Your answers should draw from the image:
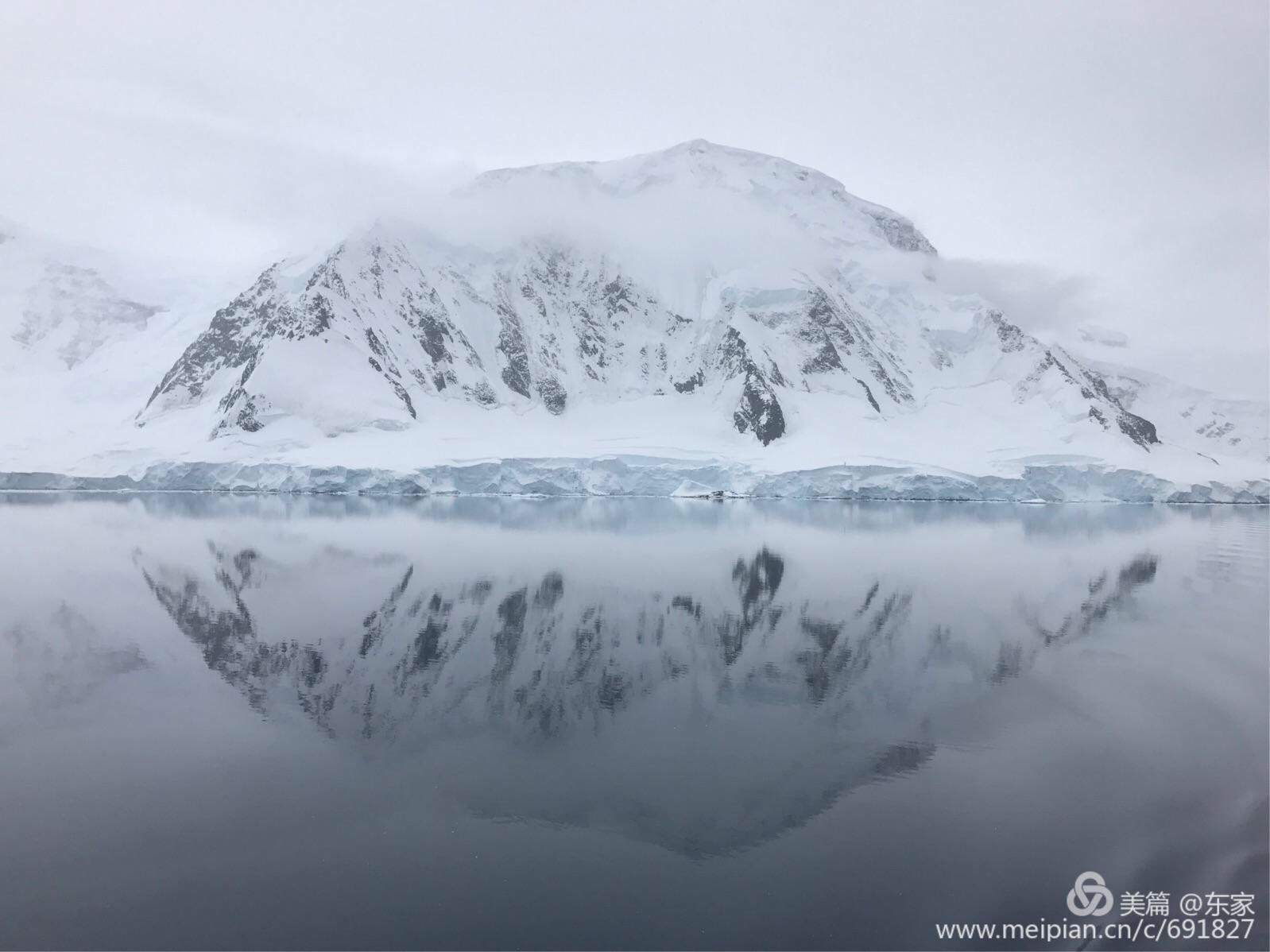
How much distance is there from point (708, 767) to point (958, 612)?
37.9 feet

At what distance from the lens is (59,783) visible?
9.30 metres

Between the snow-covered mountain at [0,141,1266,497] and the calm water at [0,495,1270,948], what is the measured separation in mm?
50296

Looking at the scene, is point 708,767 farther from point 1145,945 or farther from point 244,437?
point 244,437

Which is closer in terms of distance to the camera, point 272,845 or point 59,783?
point 272,845

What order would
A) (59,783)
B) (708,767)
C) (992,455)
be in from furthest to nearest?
(992,455) < (708,767) < (59,783)

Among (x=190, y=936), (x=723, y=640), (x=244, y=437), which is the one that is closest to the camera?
(x=190, y=936)

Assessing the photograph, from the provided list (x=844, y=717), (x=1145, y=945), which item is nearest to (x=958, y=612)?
(x=844, y=717)

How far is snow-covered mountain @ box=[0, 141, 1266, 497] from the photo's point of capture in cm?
7456

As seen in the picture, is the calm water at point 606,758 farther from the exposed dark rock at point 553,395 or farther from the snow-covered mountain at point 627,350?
the exposed dark rock at point 553,395

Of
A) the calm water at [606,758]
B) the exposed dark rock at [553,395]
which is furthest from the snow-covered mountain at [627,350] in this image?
the calm water at [606,758]

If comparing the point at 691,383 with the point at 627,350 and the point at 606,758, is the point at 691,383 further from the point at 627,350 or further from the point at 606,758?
the point at 606,758

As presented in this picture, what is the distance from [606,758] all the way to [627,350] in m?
102

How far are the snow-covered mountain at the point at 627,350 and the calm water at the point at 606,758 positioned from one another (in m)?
50.3

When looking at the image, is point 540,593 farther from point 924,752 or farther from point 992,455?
point 992,455
